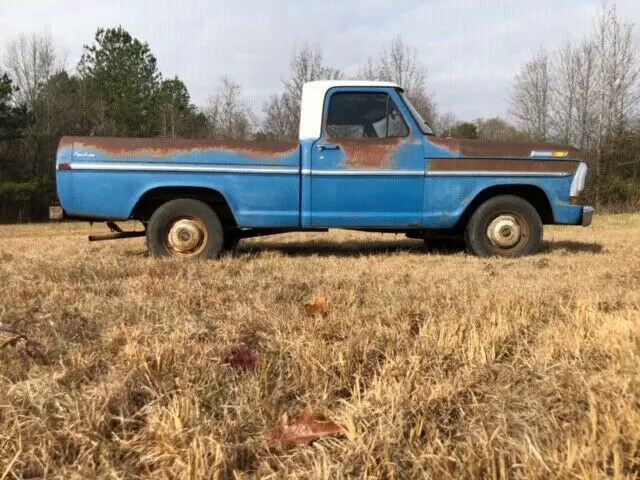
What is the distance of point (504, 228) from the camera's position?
259 inches

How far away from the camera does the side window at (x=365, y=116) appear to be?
637 centimetres

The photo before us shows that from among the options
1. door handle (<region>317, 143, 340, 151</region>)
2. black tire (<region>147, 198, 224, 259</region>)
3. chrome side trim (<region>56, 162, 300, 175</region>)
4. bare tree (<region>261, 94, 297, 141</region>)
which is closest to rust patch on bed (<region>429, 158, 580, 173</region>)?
door handle (<region>317, 143, 340, 151</region>)

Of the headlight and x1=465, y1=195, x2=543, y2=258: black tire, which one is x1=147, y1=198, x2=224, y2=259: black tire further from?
the headlight

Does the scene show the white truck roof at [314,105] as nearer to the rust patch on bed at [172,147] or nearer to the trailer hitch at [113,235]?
the rust patch on bed at [172,147]

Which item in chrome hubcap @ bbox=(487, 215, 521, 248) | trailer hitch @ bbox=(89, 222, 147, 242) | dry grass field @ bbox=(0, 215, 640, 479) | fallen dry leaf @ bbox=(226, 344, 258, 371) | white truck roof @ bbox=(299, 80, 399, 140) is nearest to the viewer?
dry grass field @ bbox=(0, 215, 640, 479)

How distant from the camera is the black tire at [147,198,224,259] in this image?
20.4ft

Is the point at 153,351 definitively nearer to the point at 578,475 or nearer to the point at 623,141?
the point at 578,475

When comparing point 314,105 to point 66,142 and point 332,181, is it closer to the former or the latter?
point 332,181

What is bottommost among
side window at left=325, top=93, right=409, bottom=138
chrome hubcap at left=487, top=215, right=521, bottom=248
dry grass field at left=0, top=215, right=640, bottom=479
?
dry grass field at left=0, top=215, right=640, bottom=479

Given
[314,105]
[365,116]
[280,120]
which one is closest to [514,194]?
[365,116]

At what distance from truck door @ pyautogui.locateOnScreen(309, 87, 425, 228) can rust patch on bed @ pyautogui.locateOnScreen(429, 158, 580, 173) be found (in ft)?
0.82

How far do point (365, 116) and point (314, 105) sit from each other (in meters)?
0.60

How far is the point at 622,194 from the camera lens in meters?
25.1

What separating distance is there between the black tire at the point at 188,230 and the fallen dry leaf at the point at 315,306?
113 inches
